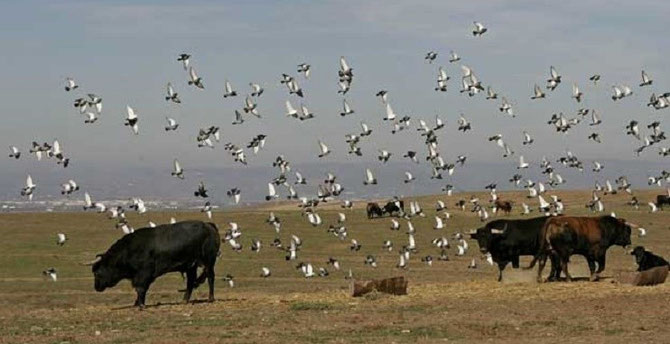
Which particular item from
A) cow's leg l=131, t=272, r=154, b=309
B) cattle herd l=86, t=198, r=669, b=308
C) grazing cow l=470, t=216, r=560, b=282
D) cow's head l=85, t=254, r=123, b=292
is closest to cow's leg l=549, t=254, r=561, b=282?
cattle herd l=86, t=198, r=669, b=308

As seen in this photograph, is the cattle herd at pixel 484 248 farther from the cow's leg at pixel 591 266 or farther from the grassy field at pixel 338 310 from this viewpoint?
the grassy field at pixel 338 310

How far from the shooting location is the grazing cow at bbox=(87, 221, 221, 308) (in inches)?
1149

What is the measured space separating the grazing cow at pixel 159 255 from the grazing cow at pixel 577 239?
8935 millimetres

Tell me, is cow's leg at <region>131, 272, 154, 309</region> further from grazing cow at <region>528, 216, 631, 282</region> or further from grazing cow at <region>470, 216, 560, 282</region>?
grazing cow at <region>470, 216, 560, 282</region>

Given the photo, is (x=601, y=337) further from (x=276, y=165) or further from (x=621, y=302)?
(x=276, y=165)

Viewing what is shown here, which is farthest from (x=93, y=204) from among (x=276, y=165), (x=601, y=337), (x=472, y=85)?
(x=601, y=337)

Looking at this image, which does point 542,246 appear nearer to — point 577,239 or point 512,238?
point 577,239

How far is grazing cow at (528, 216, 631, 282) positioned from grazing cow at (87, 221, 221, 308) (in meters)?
8.93

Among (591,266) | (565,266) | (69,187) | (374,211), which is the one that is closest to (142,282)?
(565,266)

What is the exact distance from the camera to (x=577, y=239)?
3328cm

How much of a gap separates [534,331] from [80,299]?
18138mm

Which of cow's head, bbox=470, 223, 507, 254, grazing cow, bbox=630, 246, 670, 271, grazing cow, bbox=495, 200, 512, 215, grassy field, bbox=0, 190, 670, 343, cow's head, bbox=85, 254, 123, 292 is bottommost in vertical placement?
grassy field, bbox=0, 190, 670, 343

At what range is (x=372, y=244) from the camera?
2448 inches

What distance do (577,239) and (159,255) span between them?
1166 centimetres
